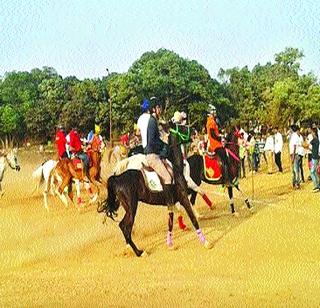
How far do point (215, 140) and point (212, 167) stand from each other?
712mm

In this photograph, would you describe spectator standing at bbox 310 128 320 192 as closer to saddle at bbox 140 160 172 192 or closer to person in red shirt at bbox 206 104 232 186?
person in red shirt at bbox 206 104 232 186

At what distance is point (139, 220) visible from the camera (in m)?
14.6

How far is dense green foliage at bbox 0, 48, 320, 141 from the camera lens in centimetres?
5297

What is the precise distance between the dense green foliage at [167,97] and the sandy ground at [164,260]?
115 ft

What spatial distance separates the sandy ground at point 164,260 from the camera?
8.02 meters

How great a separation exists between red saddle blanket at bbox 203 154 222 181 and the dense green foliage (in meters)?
34.2

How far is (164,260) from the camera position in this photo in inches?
405

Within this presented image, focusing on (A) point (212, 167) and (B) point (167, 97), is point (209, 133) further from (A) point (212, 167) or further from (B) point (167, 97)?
(B) point (167, 97)

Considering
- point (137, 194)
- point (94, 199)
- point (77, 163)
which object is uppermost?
point (77, 163)

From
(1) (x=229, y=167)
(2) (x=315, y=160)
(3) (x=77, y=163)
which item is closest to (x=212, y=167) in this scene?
(1) (x=229, y=167)

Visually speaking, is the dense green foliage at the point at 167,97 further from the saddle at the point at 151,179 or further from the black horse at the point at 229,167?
the saddle at the point at 151,179

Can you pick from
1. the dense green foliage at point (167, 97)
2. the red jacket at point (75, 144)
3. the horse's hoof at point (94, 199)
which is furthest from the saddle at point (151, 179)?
the dense green foliage at point (167, 97)

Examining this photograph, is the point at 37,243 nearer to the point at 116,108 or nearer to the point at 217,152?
the point at 217,152

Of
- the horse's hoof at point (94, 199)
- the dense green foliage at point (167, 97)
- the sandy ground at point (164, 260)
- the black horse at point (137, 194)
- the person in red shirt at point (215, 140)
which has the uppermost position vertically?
the dense green foliage at point (167, 97)
